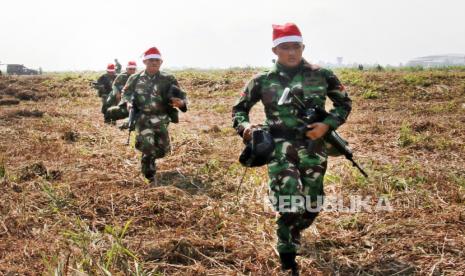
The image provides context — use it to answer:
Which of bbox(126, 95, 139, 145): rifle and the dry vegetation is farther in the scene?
bbox(126, 95, 139, 145): rifle

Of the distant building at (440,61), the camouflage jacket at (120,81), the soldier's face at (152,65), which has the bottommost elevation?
the camouflage jacket at (120,81)

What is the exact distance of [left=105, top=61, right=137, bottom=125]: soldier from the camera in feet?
24.5

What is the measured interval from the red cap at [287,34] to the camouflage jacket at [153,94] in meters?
3.06

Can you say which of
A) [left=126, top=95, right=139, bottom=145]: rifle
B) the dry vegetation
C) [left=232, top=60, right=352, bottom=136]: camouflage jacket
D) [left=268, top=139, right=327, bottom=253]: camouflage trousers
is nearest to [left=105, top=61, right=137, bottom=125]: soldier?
[left=126, top=95, right=139, bottom=145]: rifle

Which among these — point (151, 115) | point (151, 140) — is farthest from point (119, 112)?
point (151, 140)

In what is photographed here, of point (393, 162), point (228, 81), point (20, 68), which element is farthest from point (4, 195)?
point (20, 68)

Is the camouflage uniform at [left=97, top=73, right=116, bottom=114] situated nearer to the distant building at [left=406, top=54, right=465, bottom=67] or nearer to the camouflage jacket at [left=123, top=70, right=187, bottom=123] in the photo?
the camouflage jacket at [left=123, top=70, right=187, bottom=123]

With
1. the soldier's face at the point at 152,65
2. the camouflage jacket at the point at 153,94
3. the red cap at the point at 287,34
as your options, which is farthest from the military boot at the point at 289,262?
the soldier's face at the point at 152,65

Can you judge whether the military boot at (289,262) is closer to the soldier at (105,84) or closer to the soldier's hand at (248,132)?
the soldier's hand at (248,132)

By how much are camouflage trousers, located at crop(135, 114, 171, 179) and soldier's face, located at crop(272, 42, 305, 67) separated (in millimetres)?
3297

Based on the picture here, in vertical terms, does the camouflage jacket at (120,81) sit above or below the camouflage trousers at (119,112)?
above

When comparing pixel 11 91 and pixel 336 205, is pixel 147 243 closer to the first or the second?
pixel 336 205

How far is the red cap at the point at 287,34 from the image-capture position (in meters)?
3.90

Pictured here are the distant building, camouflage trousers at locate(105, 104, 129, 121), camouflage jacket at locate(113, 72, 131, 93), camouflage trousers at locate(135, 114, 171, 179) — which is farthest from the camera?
the distant building
